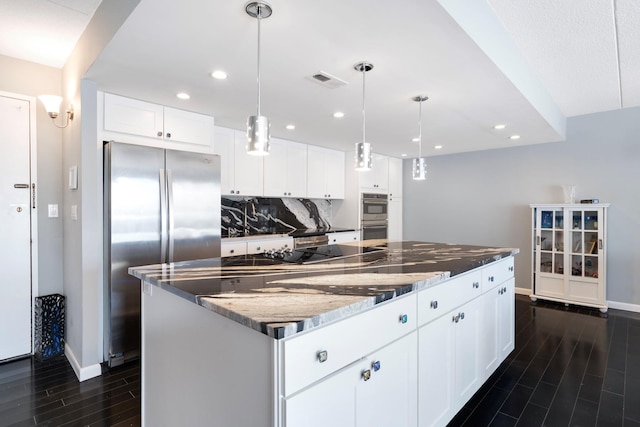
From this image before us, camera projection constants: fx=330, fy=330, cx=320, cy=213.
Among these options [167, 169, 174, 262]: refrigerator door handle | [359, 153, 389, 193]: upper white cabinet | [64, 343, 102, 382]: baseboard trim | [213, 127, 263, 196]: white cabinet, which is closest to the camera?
[64, 343, 102, 382]: baseboard trim

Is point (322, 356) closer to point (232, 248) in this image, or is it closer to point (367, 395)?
point (367, 395)

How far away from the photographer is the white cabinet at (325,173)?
4680 millimetres

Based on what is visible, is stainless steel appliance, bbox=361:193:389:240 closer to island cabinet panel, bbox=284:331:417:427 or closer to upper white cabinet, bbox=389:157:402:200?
upper white cabinet, bbox=389:157:402:200

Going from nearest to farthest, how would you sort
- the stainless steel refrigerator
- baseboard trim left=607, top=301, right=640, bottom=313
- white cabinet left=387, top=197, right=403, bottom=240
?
the stainless steel refrigerator → baseboard trim left=607, top=301, right=640, bottom=313 → white cabinet left=387, top=197, right=403, bottom=240

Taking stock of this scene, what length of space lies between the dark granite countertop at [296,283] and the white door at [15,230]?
192 cm

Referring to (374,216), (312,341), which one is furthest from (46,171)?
(374,216)

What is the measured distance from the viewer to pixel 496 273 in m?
2.41

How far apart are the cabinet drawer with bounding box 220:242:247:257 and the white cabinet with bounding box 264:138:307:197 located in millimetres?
815

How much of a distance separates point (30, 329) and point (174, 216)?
1.57 metres

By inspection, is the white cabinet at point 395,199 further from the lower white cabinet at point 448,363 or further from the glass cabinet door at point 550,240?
the lower white cabinet at point 448,363

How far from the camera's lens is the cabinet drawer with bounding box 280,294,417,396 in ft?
3.28

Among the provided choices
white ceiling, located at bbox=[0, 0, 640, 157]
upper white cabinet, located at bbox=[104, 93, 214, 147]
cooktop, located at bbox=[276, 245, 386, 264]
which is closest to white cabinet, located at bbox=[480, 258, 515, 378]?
cooktop, located at bbox=[276, 245, 386, 264]

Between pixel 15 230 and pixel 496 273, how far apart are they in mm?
3872

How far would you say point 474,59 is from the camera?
1.97m
